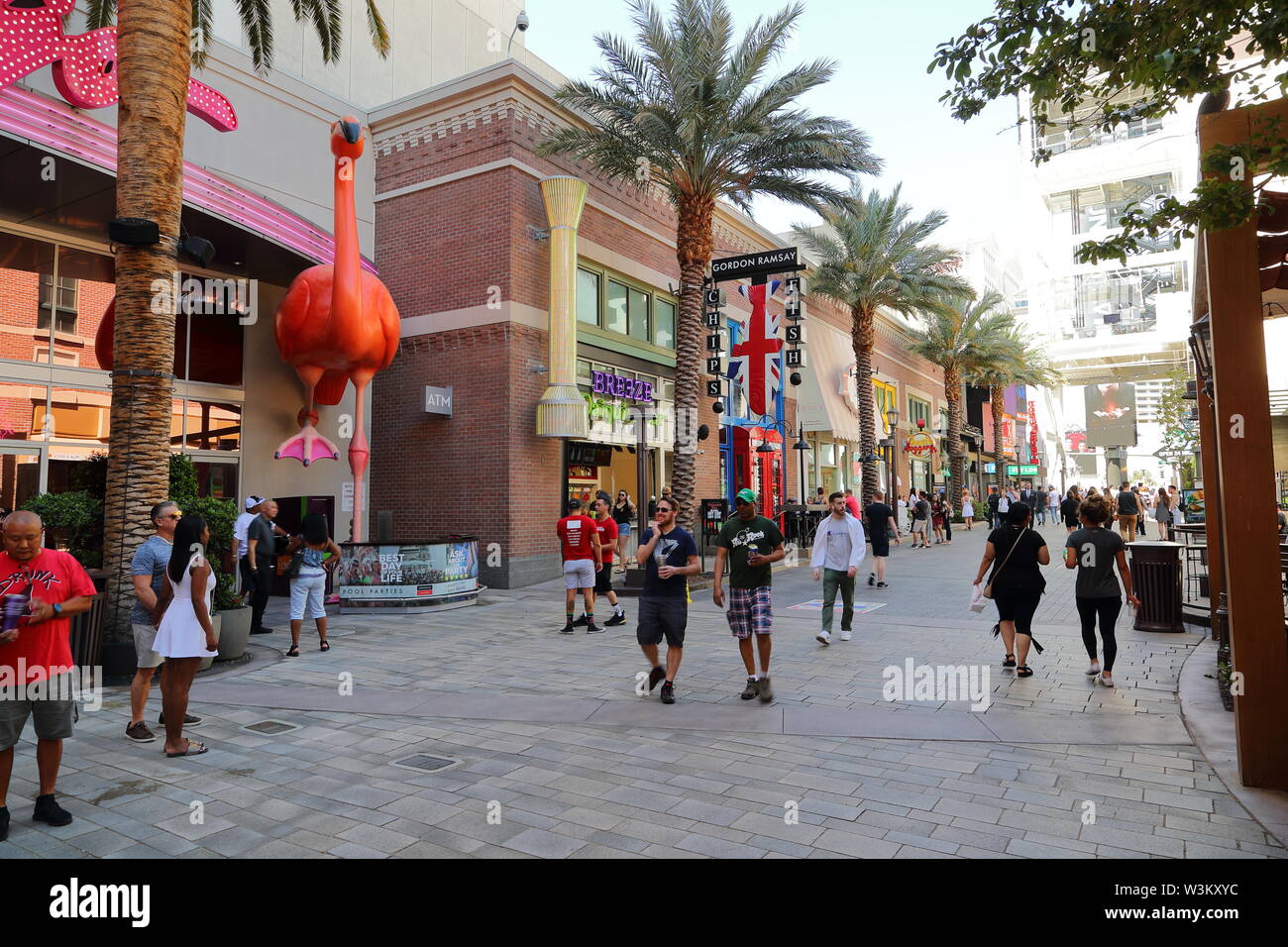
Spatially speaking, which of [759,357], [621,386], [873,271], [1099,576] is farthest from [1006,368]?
[1099,576]

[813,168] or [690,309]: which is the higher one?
[813,168]

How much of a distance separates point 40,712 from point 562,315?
13.2 meters

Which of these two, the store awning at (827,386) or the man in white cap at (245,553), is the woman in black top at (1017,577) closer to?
the man in white cap at (245,553)

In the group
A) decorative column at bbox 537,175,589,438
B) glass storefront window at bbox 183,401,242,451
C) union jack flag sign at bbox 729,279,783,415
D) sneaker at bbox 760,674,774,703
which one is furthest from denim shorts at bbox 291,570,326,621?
union jack flag sign at bbox 729,279,783,415

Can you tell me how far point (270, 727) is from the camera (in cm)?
617

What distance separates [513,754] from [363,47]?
23581 millimetres

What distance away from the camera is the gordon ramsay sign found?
17047 millimetres

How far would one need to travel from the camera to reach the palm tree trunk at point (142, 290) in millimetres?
7902

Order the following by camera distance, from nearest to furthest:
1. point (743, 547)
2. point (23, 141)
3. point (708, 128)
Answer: point (743, 547)
point (23, 141)
point (708, 128)

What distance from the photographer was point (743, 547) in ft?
22.9

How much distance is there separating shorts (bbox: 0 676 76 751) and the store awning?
26.6 m

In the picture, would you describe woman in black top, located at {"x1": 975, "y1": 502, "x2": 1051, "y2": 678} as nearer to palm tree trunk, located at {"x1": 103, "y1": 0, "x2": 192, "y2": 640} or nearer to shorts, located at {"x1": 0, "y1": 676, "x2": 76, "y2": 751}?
shorts, located at {"x1": 0, "y1": 676, "x2": 76, "y2": 751}
